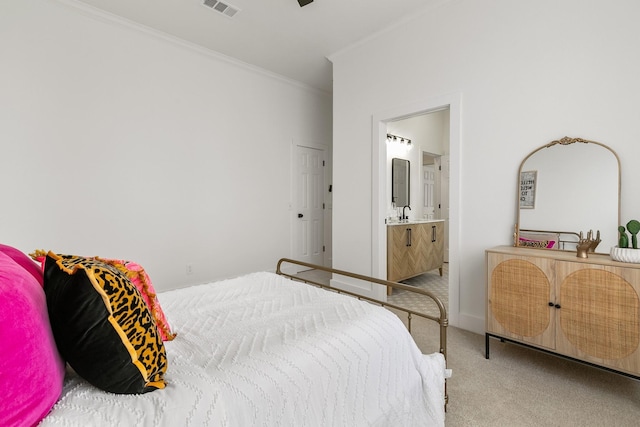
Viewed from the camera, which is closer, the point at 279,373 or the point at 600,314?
the point at 279,373

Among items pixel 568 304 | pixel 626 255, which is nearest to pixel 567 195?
pixel 626 255

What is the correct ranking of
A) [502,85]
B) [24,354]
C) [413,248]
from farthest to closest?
1. [413,248]
2. [502,85]
3. [24,354]

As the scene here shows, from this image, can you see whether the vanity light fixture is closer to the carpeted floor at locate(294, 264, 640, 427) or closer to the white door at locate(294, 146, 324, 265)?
the white door at locate(294, 146, 324, 265)

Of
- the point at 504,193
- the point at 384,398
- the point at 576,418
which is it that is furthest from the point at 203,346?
the point at 504,193

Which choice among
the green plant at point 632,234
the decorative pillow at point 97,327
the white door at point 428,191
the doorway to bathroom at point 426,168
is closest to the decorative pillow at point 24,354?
the decorative pillow at point 97,327

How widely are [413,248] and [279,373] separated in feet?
11.0

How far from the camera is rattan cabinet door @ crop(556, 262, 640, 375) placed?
1679mm

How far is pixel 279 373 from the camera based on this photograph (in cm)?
100

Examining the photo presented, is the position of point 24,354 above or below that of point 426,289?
above

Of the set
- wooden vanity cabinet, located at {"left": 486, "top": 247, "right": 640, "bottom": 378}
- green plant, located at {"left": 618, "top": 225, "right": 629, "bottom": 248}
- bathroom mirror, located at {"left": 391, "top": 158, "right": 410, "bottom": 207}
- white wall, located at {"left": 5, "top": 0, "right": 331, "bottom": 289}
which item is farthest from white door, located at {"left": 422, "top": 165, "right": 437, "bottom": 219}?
green plant, located at {"left": 618, "top": 225, "right": 629, "bottom": 248}

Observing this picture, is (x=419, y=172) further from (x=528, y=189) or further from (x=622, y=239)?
(x=622, y=239)

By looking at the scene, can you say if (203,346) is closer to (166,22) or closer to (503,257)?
(503,257)

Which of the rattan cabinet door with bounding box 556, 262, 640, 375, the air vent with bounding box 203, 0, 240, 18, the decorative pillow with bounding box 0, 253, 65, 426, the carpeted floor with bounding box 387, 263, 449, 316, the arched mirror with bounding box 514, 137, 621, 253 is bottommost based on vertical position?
the carpeted floor with bounding box 387, 263, 449, 316

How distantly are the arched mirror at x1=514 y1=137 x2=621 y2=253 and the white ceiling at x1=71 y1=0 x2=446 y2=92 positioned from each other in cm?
181
